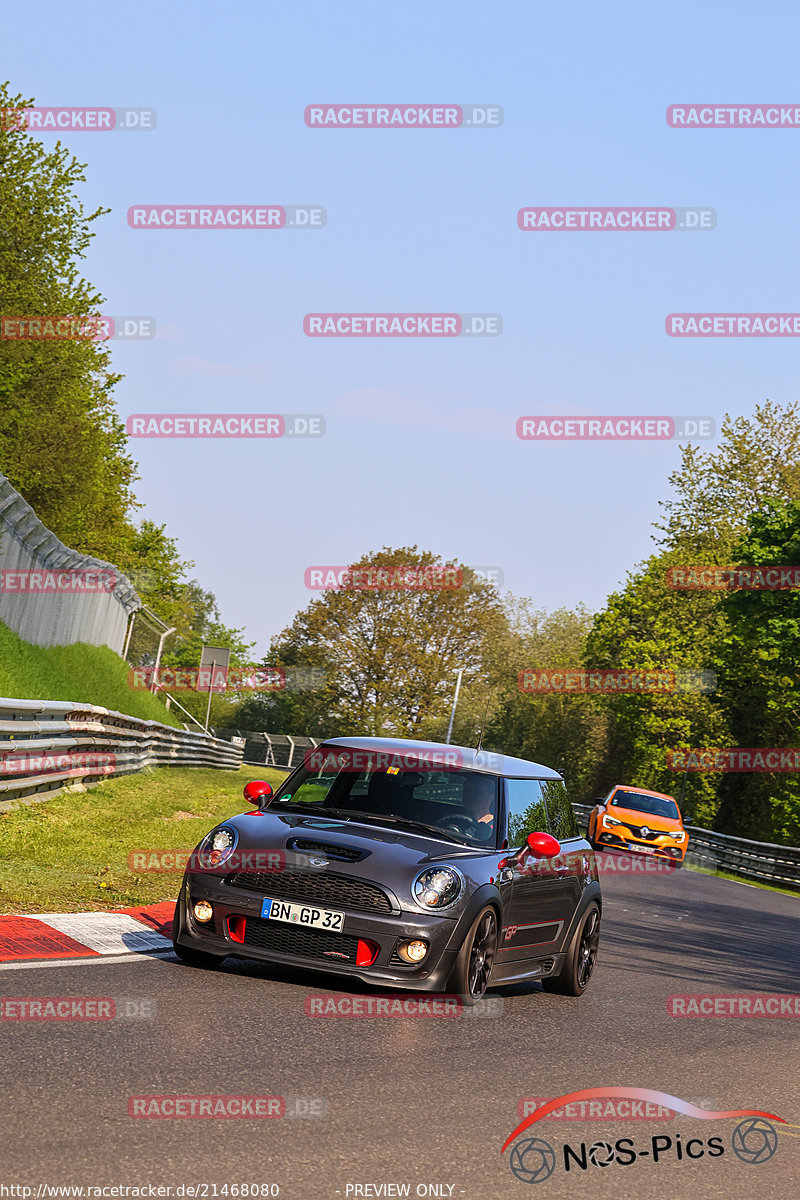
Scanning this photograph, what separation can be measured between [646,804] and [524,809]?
21.7 metres

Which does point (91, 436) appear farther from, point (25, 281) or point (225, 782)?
point (225, 782)

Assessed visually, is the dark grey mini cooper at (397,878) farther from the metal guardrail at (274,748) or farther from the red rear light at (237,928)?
the metal guardrail at (274,748)

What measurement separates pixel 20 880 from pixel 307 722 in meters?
75.2

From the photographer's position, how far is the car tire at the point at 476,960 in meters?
7.92

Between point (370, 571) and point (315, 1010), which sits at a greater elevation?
point (370, 571)

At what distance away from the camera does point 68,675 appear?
25078mm

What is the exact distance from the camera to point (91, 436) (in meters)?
41.1

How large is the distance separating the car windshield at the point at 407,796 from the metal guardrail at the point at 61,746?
5.04m

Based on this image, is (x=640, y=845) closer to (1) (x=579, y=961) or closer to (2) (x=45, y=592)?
(2) (x=45, y=592)

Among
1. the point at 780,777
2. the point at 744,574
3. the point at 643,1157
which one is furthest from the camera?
the point at 780,777

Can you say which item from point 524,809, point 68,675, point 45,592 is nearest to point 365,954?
point 524,809

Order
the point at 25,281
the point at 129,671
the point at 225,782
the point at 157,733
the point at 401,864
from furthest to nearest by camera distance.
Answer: the point at 25,281 → the point at 129,671 → the point at 225,782 → the point at 157,733 → the point at 401,864

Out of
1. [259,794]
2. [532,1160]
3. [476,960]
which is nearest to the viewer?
[532,1160]

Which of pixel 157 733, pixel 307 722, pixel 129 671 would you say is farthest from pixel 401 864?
pixel 307 722
